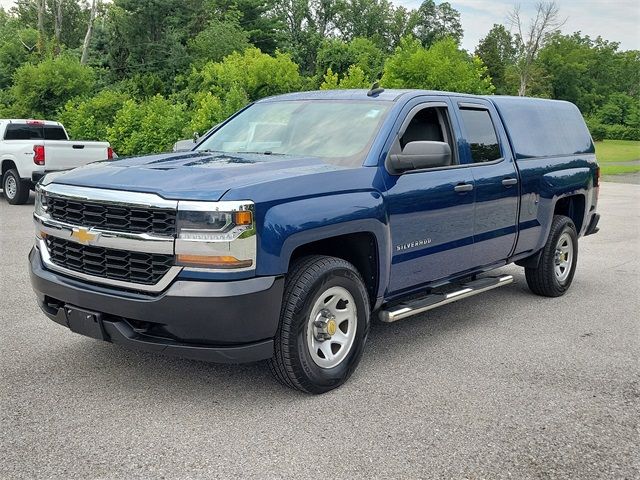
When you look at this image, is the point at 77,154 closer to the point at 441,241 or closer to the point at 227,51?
the point at 441,241

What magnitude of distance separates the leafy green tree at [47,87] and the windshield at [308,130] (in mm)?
23910

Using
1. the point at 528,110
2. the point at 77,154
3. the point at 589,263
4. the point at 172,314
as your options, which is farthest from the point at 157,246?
the point at 77,154

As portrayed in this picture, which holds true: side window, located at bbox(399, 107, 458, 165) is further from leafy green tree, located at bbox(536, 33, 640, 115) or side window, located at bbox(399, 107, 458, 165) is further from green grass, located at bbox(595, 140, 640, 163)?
leafy green tree, located at bbox(536, 33, 640, 115)

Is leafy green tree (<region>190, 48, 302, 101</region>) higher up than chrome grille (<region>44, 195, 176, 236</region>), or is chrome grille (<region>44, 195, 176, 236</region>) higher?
leafy green tree (<region>190, 48, 302, 101</region>)

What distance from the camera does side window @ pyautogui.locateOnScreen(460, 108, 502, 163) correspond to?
5730 mm

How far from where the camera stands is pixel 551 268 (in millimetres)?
6926

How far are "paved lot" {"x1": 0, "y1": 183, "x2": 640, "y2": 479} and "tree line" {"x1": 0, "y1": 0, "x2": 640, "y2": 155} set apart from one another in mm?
14584

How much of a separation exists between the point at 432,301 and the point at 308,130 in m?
1.61

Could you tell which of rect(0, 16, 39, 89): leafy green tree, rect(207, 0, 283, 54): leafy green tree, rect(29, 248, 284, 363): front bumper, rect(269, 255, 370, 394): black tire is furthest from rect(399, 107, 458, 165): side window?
rect(207, 0, 283, 54): leafy green tree

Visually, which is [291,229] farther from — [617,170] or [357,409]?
[617,170]

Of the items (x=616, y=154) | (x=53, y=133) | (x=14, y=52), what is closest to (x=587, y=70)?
(x=616, y=154)

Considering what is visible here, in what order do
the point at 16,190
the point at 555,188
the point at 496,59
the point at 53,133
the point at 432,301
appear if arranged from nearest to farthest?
the point at 432,301 < the point at 555,188 < the point at 16,190 < the point at 53,133 < the point at 496,59

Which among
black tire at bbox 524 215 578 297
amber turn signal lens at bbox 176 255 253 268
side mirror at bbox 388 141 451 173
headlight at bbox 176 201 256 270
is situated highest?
side mirror at bbox 388 141 451 173

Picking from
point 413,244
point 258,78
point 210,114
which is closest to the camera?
point 413,244
